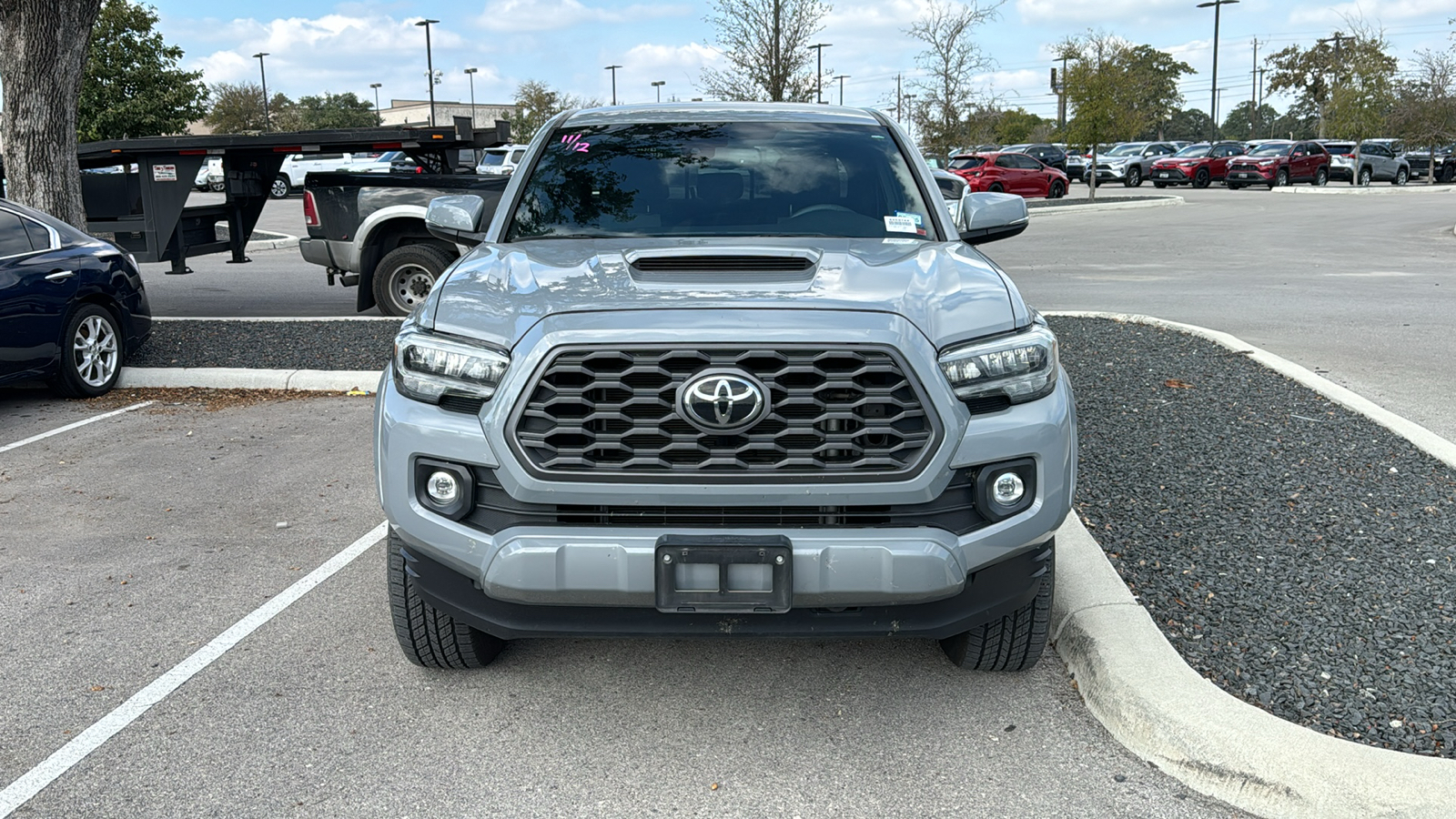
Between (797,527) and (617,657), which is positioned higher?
(797,527)

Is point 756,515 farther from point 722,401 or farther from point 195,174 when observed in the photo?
point 195,174

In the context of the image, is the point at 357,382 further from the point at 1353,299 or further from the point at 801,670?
the point at 1353,299

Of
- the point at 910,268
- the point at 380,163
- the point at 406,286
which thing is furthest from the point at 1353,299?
the point at 380,163

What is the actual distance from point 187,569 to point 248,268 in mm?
14437

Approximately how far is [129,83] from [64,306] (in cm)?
3478

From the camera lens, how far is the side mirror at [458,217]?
15.3ft

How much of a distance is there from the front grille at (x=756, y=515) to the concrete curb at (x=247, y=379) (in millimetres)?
5696

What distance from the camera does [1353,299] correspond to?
494 inches

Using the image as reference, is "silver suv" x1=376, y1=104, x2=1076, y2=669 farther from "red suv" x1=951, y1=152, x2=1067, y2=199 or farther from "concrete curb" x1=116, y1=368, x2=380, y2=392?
"red suv" x1=951, y1=152, x2=1067, y2=199

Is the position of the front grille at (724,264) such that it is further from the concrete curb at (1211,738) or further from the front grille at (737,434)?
the concrete curb at (1211,738)

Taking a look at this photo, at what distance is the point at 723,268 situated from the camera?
3.55 m

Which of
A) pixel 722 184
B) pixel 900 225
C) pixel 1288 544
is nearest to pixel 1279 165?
pixel 1288 544

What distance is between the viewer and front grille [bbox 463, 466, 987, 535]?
3.09 metres

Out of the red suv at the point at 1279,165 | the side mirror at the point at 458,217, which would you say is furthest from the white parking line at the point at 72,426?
the red suv at the point at 1279,165
